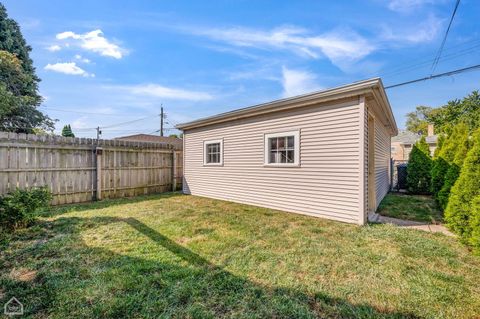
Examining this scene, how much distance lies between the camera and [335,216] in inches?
193

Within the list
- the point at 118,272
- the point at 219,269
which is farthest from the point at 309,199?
the point at 118,272

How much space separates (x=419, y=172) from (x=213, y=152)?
909 cm

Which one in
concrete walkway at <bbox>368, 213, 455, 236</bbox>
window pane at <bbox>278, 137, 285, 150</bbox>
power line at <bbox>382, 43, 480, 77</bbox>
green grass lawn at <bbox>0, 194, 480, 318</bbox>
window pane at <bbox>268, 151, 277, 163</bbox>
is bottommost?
concrete walkway at <bbox>368, 213, 455, 236</bbox>

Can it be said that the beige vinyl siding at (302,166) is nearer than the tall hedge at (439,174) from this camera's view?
Yes

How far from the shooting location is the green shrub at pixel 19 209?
4.05 m

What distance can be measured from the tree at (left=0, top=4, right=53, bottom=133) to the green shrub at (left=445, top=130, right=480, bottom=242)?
15.3 metres

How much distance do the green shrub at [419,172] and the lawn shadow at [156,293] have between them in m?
10.1

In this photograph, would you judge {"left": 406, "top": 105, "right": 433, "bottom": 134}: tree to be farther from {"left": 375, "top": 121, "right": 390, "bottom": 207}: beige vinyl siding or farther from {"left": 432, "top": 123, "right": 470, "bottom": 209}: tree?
{"left": 375, "top": 121, "right": 390, "bottom": 207}: beige vinyl siding

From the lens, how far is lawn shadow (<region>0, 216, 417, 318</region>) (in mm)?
1912

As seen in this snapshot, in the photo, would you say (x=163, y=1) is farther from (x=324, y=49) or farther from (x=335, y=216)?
(x=335, y=216)

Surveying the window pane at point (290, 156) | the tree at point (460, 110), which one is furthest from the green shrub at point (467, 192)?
the tree at point (460, 110)

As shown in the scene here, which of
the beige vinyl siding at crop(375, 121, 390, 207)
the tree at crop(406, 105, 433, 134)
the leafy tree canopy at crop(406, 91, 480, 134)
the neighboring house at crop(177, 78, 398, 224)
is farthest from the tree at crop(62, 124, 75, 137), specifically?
the tree at crop(406, 105, 433, 134)

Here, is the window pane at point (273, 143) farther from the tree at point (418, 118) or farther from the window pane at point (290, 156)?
the tree at point (418, 118)

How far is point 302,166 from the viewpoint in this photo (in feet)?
18.0
